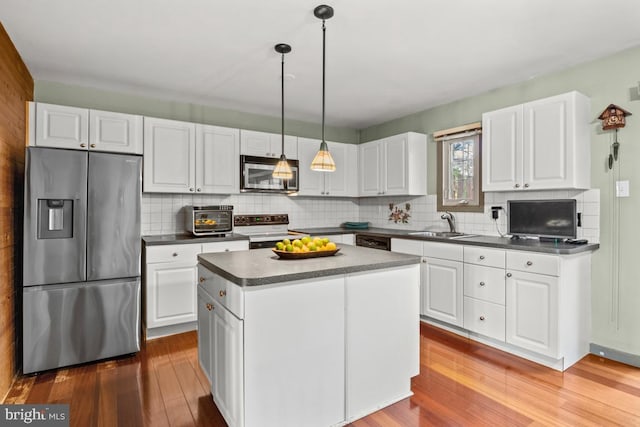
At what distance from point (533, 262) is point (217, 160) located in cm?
319

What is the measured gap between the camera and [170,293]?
3.36 m

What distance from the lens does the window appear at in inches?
150

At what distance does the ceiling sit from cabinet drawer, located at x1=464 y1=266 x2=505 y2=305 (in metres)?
1.76

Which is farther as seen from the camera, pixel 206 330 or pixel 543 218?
pixel 543 218

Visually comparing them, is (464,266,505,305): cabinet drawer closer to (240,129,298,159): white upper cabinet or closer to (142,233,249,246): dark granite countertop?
(142,233,249,246): dark granite countertop

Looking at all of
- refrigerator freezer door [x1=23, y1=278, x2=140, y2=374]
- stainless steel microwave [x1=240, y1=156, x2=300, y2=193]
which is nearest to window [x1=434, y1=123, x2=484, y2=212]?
stainless steel microwave [x1=240, y1=156, x2=300, y2=193]

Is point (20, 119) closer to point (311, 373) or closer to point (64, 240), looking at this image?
point (64, 240)

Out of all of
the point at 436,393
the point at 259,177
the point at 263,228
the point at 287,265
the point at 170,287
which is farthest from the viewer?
the point at 263,228

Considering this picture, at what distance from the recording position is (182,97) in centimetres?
384

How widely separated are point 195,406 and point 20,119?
2.61 metres

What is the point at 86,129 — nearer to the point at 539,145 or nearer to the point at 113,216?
the point at 113,216

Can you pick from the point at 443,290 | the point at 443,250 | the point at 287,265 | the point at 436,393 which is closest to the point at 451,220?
the point at 443,250

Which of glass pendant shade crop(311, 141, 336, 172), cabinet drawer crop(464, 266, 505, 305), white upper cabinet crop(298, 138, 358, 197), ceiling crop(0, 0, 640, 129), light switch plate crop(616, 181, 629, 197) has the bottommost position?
cabinet drawer crop(464, 266, 505, 305)

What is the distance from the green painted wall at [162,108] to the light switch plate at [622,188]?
133 inches
